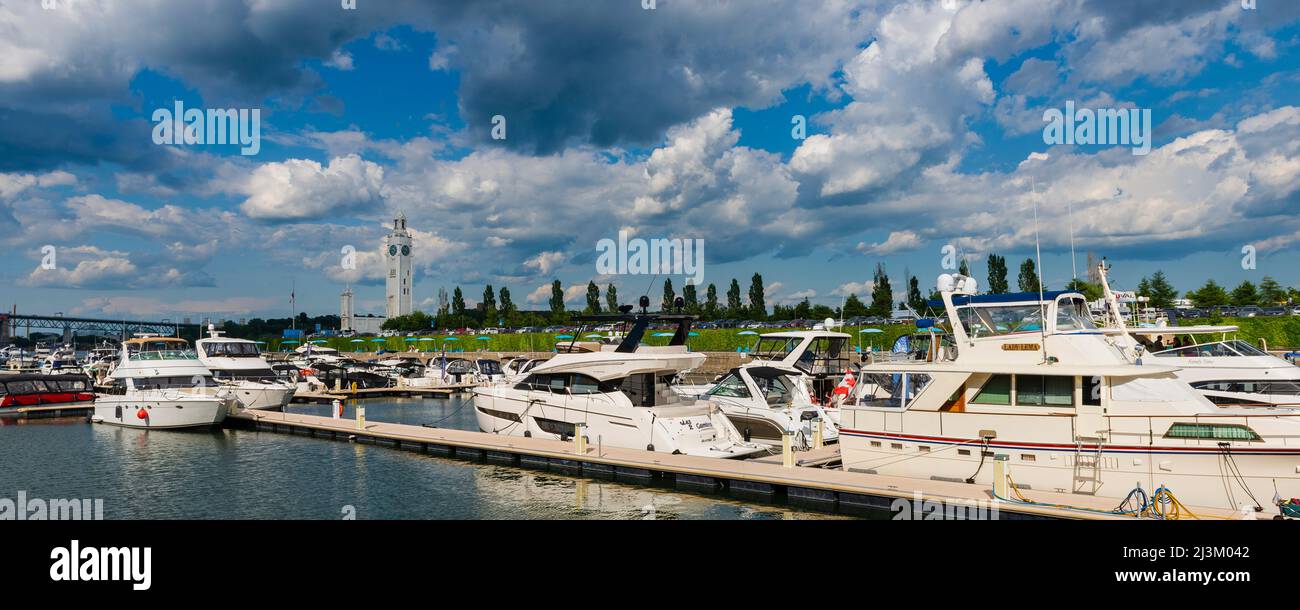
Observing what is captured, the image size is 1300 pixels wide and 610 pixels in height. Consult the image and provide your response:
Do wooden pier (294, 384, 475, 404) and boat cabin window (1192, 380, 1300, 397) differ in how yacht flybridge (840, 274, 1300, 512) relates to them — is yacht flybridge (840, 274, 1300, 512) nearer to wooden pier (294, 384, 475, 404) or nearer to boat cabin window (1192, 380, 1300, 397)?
boat cabin window (1192, 380, 1300, 397)

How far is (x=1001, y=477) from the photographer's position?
1445 centimetres

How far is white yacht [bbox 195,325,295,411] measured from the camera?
36156 millimetres

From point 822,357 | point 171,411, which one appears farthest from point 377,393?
point 822,357

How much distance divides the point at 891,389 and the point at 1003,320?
10.9 ft

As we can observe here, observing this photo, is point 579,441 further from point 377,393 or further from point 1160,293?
point 1160,293

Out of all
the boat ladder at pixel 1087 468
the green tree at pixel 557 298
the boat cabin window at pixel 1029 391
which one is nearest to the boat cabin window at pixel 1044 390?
the boat cabin window at pixel 1029 391

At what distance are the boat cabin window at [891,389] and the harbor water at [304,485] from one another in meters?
3.49

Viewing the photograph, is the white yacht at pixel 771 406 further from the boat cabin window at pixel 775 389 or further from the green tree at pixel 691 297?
the green tree at pixel 691 297

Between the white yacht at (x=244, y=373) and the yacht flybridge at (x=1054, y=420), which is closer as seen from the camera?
the yacht flybridge at (x=1054, y=420)

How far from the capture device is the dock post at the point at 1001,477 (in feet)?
47.2
